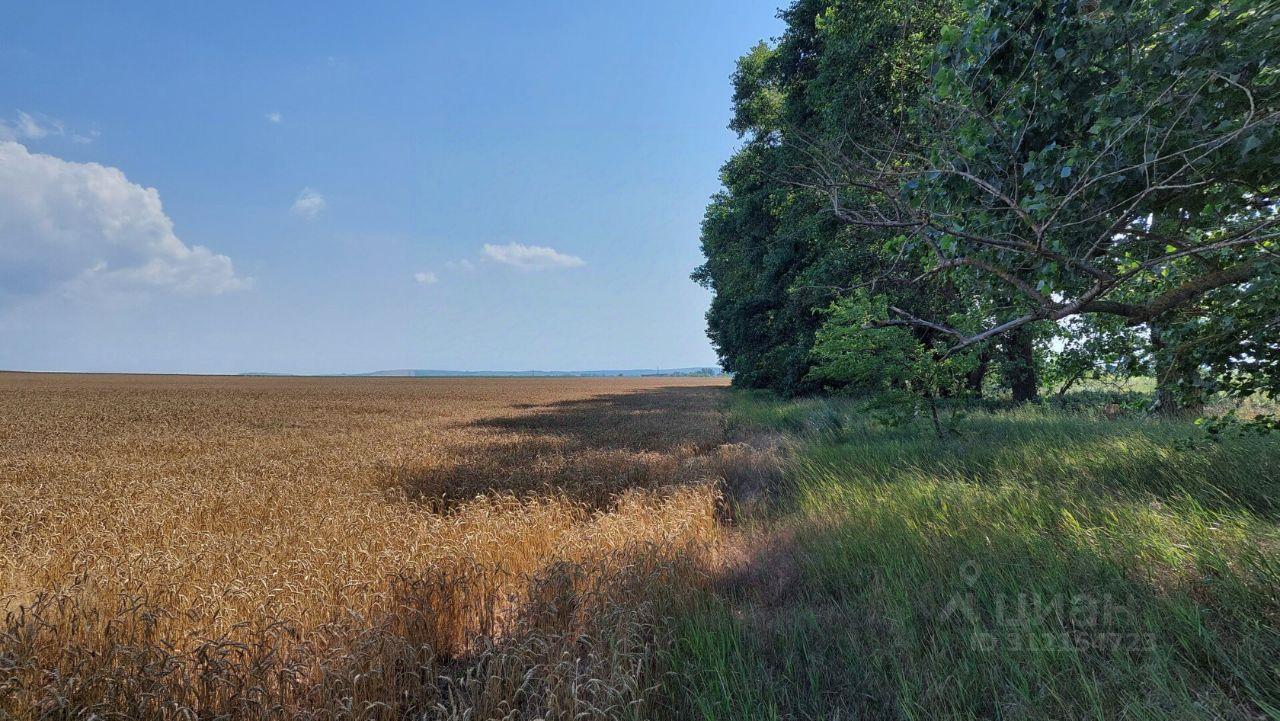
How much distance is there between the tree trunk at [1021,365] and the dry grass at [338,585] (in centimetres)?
886

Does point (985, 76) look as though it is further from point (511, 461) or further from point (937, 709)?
point (511, 461)

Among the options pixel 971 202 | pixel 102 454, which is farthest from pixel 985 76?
pixel 102 454

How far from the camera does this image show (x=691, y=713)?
104 inches

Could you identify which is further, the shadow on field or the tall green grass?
the shadow on field

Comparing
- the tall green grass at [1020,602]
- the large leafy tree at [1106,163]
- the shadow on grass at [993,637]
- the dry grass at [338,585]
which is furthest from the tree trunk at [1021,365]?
the shadow on grass at [993,637]

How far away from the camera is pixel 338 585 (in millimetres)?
3809

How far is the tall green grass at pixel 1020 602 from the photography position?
235 centimetres

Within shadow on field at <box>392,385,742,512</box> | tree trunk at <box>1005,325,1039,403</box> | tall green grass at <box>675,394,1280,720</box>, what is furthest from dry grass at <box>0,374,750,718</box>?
tree trunk at <box>1005,325,1039,403</box>

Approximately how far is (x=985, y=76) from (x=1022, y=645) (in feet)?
13.4

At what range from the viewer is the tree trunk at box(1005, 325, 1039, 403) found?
11974 mm

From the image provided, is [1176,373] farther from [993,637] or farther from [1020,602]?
[993,637]

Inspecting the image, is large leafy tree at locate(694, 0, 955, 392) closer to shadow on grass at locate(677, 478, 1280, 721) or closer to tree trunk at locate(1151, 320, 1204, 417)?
tree trunk at locate(1151, 320, 1204, 417)

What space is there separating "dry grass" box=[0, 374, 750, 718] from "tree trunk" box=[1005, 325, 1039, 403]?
29.1 ft

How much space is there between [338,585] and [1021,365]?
46.1 ft
